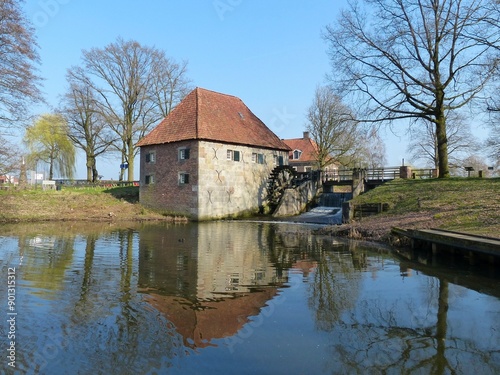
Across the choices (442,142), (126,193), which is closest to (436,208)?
(442,142)

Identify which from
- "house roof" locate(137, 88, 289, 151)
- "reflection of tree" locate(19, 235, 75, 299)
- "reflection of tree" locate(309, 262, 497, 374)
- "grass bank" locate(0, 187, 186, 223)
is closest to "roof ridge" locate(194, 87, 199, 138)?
"house roof" locate(137, 88, 289, 151)

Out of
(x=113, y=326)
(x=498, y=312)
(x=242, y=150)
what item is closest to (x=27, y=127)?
(x=242, y=150)

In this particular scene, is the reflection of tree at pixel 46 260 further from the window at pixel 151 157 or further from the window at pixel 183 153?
the window at pixel 151 157

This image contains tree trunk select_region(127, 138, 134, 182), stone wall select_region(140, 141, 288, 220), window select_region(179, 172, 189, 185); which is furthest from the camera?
tree trunk select_region(127, 138, 134, 182)

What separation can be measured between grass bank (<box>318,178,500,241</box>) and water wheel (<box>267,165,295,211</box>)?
966 centimetres

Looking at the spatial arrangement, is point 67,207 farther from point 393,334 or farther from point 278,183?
point 393,334

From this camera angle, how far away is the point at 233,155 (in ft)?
96.4

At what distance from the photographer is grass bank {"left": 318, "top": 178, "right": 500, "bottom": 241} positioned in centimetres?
1468

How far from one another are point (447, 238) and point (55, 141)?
47212mm

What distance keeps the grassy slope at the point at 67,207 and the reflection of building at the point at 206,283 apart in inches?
509

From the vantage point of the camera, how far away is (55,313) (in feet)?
21.1

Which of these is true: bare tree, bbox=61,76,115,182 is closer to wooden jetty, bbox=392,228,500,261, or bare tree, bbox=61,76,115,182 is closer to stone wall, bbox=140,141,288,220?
stone wall, bbox=140,141,288,220

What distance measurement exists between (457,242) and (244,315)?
768 centimetres

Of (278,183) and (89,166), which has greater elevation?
(89,166)
